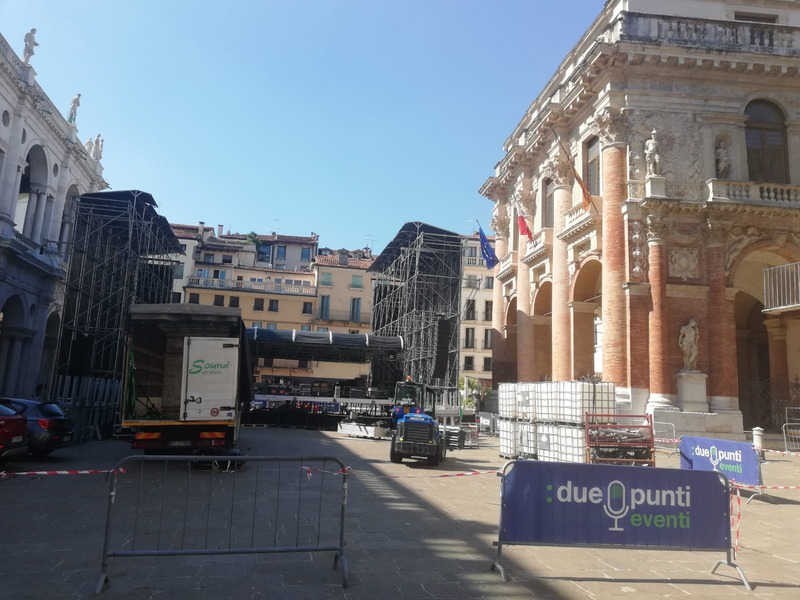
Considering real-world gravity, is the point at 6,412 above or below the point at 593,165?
below

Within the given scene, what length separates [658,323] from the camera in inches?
750

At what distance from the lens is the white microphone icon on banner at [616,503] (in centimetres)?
571

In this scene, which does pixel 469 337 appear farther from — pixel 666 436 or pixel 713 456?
Answer: pixel 713 456

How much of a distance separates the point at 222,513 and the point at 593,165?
1925 centimetres

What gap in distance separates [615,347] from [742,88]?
33.7 ft

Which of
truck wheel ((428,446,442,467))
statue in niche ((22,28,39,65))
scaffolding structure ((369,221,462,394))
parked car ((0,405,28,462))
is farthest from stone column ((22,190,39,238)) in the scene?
truck wheel ((428,446,442,467))

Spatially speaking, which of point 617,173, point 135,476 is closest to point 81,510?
point 135,476

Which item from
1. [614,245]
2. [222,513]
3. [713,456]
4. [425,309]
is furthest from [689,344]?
[425,309]

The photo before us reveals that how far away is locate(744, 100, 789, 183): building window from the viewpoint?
68.4 ft

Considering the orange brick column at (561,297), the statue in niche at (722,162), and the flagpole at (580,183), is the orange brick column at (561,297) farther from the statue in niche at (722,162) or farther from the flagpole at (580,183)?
the statue in niche at (722,162)

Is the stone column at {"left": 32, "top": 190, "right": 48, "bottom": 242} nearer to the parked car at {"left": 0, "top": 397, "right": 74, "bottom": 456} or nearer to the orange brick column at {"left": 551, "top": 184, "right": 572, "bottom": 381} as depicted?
the parked car at {"left": 0, "top": 397, "right": 74, "bottom": 456}

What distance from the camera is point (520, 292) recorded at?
28359mm

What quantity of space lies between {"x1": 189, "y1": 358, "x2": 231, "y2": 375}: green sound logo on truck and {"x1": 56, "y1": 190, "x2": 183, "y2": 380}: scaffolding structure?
1190cm

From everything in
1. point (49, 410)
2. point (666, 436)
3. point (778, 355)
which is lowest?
point (666, 436)
